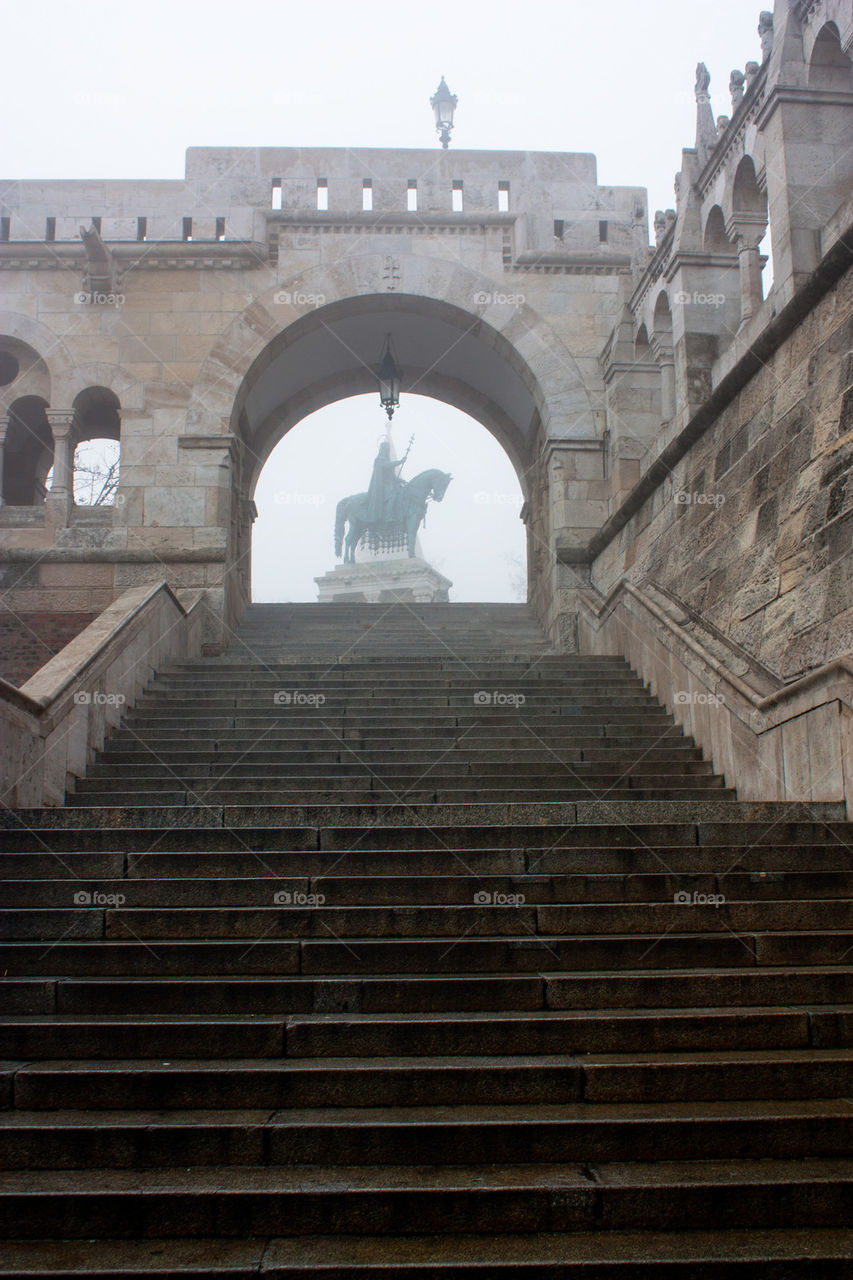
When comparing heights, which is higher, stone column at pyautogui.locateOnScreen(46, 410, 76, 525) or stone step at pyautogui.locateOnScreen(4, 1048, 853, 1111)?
stone column at pyautogui.locateOnScreen(46, 410, 76, 525)

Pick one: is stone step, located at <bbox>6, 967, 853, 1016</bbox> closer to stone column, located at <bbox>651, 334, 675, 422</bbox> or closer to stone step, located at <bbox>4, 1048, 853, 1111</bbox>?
stone step, located at <bbox>4, 1048, 853, 1111</bbox>

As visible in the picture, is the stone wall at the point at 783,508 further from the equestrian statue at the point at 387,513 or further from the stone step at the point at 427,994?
the equestrian statue at the point at 387,513

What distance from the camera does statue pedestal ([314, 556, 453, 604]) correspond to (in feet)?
101

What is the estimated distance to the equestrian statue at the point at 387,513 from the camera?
Answer: 3400 cm

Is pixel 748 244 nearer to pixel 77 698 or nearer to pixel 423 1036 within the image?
pixel 77 698

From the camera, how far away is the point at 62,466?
13328 mm

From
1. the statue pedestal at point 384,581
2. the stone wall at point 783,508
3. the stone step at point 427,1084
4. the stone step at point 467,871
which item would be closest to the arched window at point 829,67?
the stone wall at point 783,508

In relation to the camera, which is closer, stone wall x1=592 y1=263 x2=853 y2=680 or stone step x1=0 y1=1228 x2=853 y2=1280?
stone step x1=0 y1=1228 x2=853 y2=1280

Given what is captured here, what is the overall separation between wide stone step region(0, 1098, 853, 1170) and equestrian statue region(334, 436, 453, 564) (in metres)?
30.3

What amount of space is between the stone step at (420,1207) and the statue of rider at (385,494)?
104ft

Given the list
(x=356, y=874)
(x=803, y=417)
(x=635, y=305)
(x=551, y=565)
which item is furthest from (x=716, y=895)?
(x=635, y=305)

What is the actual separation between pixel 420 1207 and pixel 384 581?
2863cm

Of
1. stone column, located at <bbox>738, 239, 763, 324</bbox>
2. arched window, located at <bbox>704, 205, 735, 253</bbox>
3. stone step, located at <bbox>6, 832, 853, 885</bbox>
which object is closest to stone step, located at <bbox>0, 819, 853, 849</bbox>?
stone step, located at <bbox>6, 832, 853, 885</bbox>

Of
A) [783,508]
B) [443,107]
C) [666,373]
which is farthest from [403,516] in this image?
[783,508]
